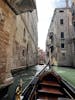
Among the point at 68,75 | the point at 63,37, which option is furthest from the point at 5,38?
the point at 63,37

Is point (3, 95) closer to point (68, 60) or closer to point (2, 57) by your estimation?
point (2, 57)

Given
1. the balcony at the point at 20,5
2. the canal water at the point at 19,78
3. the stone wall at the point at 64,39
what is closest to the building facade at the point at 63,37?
the stone wall at the point at 64,39

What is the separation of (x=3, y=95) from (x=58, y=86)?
170cm

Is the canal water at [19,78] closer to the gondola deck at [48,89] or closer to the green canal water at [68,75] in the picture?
the gondola deck at [48,89]

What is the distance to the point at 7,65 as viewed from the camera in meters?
3.73

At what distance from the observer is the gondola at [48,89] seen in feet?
11.0

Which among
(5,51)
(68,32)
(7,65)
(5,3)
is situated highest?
(68,32)

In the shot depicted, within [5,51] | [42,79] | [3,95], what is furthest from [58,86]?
[5,51]

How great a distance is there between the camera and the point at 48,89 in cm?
414

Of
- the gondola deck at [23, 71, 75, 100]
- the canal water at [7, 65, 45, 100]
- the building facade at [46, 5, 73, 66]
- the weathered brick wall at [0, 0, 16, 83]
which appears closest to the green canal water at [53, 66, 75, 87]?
the gondola deck at [23, 71, 75, 100]

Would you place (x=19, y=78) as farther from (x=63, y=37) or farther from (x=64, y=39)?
(x=63, y=37)

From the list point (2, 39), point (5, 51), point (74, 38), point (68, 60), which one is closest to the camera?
point (2, 39)

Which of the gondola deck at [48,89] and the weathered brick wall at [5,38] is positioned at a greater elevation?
the weathered brick wall at [5,38]

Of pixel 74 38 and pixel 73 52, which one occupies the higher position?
pixel 74 38
